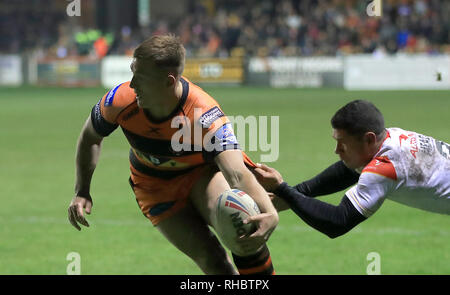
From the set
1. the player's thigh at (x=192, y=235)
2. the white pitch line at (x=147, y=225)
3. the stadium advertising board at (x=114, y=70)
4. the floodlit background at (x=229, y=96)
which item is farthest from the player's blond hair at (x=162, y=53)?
the stadium advertising board at (x=114, y=70)

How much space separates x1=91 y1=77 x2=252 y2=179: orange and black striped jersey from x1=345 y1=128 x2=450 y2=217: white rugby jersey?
81 cm

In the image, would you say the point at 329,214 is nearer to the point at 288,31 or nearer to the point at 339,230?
the point at 339,230

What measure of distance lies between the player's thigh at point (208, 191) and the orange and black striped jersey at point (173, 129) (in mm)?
115

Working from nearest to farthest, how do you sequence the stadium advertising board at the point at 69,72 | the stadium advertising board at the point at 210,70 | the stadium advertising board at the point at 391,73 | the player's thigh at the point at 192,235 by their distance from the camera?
the player's thigh at the point at 192,235 < the stadium advertising board at the point at 391,73 < the stadium advertising board at the point at 210,70 < the stadium advertising board at the point at 69,72

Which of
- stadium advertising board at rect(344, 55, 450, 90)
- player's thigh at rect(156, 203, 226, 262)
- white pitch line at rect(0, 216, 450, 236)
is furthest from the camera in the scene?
stadium advertising board at rect(344, 55, 450, 90)

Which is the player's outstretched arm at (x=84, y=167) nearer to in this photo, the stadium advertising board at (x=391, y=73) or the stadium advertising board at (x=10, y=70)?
the stadium advertising board at (x=391, y=73)

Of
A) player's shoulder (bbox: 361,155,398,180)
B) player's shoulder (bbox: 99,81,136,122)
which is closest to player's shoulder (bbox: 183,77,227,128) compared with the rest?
player's shoulder (bbox: 99,81,136,122)

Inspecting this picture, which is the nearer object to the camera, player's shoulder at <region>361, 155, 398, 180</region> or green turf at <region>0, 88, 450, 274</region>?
player's shoulder at <region>361, 155, 398, 180</region>

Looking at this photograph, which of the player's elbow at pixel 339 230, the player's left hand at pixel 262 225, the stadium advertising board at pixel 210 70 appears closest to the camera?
the player's left hand at pixel 262 225

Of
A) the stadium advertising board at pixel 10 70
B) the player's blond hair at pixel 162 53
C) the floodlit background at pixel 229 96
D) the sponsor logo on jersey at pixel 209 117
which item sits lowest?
the stadium advertising board at pixel 10 70

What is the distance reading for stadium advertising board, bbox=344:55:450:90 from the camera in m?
28.6

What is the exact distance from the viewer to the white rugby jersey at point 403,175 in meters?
4.86

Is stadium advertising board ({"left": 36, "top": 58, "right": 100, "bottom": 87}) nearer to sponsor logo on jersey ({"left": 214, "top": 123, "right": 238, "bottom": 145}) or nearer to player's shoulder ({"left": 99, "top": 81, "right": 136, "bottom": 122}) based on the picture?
player's shoulder ({"left": 99, "top": 81, "right": 136, "bottom": 122})

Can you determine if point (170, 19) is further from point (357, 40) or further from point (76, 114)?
point (76, 114)
